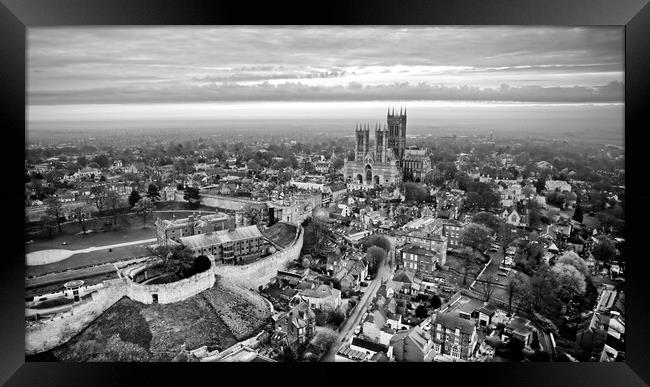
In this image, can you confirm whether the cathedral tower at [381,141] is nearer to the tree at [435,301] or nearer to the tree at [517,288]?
the tree at [435,301]

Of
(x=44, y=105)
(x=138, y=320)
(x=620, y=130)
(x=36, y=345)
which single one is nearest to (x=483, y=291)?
(x=620, y=130)

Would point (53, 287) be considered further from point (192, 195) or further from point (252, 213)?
point (252, 213)

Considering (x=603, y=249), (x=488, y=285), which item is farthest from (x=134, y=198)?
(x=603, y=249)

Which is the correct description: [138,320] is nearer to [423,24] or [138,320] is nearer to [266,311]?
[266,311]

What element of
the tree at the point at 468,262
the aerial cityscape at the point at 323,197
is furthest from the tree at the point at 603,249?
the tree at the point at 468,262

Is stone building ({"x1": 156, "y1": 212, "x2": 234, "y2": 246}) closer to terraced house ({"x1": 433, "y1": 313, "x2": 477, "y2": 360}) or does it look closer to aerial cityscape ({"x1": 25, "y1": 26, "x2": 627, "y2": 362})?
aerial cityscape ({"x1": 25, "y1": 26, "x2": 627, "y2": 362})
